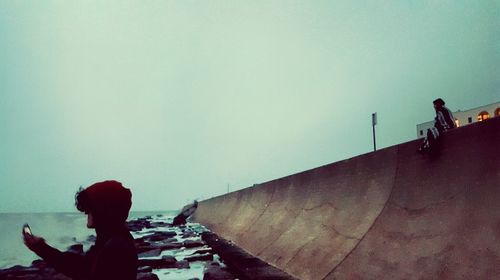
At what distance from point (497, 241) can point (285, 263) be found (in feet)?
16.0

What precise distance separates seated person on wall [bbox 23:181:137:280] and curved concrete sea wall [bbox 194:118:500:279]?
3805 millimetres

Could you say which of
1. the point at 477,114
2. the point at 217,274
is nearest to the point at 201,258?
the point at 217,274

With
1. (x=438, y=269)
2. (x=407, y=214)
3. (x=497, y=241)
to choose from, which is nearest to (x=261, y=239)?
(x=407, y=214)

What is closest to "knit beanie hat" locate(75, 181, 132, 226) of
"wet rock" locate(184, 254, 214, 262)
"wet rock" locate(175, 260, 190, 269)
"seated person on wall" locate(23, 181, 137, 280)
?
"seated person on wall" locate(23, 181, 137, 280)

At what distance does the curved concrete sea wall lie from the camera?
161 inches

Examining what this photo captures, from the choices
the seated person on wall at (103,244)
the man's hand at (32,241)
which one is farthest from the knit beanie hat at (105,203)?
the man's hand at (32,241)

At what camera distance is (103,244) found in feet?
7.23

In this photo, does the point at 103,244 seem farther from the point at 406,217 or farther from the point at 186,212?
the point at 186,212

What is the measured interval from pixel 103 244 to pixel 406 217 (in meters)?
4.57

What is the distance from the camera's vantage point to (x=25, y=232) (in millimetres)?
2152

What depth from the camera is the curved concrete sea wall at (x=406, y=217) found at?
408cm

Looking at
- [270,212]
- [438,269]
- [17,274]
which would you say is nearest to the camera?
[438,269]

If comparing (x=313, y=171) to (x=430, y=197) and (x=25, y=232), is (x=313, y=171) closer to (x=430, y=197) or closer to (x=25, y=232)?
(x=430, y=197)

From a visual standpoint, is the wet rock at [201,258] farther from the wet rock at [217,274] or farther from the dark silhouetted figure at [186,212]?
the dark silhouetted figure at [186,212]
